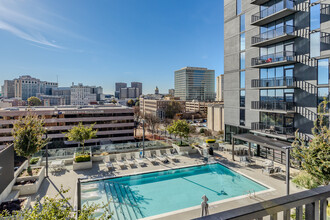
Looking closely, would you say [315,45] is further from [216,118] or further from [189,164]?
[216,118]

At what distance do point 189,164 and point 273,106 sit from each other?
9.02 metres

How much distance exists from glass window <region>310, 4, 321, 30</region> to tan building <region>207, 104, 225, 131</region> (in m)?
27.5

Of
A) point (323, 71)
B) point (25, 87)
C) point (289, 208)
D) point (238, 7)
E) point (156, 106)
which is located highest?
point (25, 87)

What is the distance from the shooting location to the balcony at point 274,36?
15.6m

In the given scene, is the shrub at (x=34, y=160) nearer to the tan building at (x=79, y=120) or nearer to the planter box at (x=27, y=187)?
the planter box at (x=27, y=187)

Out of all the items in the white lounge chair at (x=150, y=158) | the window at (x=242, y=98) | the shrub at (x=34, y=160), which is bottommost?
the white lounge chair at (x=150, y=158)

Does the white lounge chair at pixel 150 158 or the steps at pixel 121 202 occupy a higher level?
the white lounge chair at pixel 150 158

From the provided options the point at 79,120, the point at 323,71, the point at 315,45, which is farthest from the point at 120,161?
the point at 79,120

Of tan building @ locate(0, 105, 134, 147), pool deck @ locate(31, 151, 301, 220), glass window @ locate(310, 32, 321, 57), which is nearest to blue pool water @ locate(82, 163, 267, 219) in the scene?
pool deck @ locate(31, 151, 301, 220)

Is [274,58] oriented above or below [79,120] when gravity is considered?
above

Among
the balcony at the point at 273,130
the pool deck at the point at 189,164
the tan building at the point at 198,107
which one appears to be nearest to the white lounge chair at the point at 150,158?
the pool deck at the point at 189,164

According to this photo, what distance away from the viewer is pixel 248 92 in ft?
66.5

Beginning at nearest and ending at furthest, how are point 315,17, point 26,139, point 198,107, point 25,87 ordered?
point 26,139 < point 315,17 < point 198,107 < point 25,87

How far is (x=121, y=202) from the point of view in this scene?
36.2 feet
